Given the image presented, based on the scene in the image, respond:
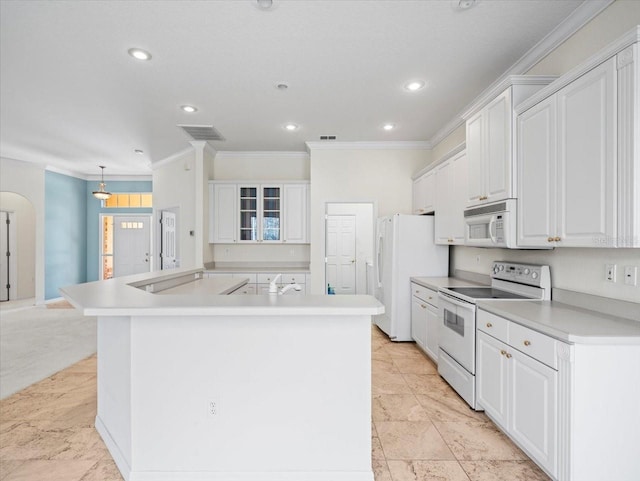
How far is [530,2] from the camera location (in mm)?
2205

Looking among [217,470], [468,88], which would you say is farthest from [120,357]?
[468,88]

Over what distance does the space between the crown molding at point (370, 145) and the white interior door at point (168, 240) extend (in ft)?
10.1

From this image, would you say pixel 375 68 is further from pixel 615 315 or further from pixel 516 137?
pixel 615 315

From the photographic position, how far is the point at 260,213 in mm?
5652

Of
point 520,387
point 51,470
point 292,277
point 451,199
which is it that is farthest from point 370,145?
point 51,470

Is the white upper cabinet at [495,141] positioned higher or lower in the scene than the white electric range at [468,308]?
higher

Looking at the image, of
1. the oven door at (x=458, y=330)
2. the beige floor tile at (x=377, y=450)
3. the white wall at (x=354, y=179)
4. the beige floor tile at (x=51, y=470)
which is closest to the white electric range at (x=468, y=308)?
the oven door at (x=458, y=330)

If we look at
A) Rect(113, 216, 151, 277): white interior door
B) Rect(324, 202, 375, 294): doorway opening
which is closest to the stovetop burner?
Rect(324, 202, 375, 294): doorway opening

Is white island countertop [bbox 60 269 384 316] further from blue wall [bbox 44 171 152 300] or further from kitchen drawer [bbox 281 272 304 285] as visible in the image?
blue wall [bbox 44 171 152 300]

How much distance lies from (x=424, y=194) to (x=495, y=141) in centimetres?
195

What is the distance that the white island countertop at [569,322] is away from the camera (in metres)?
1.65

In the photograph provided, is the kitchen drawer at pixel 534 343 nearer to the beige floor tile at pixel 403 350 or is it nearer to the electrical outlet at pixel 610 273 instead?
the electrical outlet at pixel 610 273

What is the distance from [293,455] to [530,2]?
3122 millimetres

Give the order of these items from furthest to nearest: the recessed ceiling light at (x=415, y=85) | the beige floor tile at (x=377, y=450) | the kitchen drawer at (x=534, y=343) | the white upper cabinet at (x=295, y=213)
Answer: the white upper cabinet at (x=295, y=213)
the recessed ceiling light at (x=415, y=85)
the beige floor tile at (x=377, y=450)
the kitchen drawer at (x=534, y=343)
